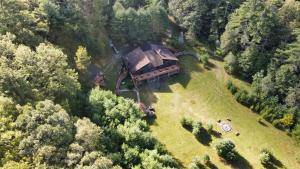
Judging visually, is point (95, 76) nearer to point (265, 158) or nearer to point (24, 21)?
point (24, 21)

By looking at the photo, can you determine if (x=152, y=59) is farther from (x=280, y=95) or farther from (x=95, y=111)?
(x=280, y=95)

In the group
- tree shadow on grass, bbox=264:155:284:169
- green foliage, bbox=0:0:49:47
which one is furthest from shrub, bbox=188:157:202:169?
green foliage, bbox=0:0:49:47

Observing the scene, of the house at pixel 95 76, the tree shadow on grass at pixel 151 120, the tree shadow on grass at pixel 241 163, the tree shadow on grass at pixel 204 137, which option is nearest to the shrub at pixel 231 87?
the tree shadow on grass at pixel 204 137

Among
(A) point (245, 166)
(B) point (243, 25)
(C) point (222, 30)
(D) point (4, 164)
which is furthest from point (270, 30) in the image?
(D) point (4, 164)

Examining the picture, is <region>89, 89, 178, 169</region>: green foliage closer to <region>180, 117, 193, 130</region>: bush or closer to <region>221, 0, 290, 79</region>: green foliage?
<region>180, 117, 193, 130</region>: bush

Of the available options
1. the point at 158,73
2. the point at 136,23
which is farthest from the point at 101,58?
the point at 158,73

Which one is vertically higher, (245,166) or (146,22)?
(146,22)

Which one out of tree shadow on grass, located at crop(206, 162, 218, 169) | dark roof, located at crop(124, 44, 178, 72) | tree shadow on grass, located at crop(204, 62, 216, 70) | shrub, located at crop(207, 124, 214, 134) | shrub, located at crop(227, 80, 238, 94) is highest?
dark roof, located at crop(124, 44, 178, 72)
